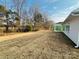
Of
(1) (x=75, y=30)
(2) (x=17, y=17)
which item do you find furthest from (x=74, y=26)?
(2) (x=17, y=17)

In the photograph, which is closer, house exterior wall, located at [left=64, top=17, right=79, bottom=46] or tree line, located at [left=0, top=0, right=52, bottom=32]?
house exterior wall, located at [left=64, top=17, right=79, bottom=46]

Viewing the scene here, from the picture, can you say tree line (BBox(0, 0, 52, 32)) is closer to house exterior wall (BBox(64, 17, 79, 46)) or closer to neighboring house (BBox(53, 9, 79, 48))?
neighboring house (BBox(53, 9, 79, 48))

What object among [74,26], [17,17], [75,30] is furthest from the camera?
[17,17]

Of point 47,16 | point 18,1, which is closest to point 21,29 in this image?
point 18,1

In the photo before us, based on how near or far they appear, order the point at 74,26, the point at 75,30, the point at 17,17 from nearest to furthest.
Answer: the point at 75,30 → the point at 74,26 → the point at 17,17

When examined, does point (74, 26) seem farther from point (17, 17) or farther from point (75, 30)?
point (17, 17)

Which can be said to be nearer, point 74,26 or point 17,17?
point 74,26

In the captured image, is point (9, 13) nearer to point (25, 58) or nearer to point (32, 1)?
point (32, 1)

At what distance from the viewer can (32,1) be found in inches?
1580

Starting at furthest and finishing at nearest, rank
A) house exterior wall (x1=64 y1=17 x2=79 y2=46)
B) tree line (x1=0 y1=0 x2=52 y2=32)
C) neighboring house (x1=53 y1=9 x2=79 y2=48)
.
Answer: tree line (x1=0 y1=0 x2=52 y2=32), house exterior wall (x1=64 y1=17 x2=79 y2=46), neighboring house (x1=53 y1=9 x2=79 y2=48)

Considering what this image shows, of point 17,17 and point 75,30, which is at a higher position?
point 17,17

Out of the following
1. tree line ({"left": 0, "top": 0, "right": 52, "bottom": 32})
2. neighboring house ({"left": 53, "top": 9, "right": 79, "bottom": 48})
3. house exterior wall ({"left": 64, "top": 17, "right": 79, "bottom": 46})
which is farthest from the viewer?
tree line ({"left": 0, "top": 0, "right": 52, "bottom": 32})

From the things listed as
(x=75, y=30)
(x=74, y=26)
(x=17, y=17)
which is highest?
(x=17, y=17)

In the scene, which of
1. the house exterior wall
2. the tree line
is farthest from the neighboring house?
the tree line
